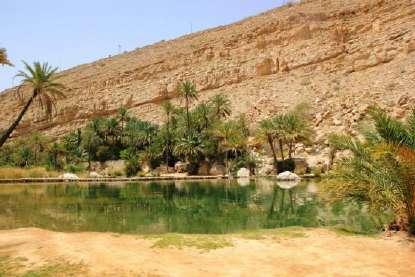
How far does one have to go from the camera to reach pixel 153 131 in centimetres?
5953

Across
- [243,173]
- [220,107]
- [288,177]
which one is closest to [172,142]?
[220,107]

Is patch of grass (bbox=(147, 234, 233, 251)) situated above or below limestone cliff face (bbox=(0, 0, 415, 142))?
below

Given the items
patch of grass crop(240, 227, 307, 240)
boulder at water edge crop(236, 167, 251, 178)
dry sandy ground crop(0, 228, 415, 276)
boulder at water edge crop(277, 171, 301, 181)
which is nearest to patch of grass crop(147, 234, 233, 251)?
dry sandy ground crop(0, 228, 415, 276)

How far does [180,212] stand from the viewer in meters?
21.3

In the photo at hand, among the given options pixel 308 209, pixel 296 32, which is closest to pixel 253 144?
pixel 296 32

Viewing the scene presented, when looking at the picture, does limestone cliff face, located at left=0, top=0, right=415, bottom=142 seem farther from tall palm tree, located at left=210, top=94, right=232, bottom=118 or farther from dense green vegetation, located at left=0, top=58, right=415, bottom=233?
dense green vegetation, located at left=0, top=58, right=415, bottom=233

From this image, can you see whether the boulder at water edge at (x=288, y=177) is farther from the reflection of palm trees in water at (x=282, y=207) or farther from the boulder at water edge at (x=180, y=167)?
the boulder at water edge at (x=180, y=167)

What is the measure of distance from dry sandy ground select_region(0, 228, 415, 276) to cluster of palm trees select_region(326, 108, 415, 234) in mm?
1144

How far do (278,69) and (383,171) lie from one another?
178ft

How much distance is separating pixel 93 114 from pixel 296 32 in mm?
32109

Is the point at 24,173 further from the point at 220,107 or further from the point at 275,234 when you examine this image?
the point at 275,234

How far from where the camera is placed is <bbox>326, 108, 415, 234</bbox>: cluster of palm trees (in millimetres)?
12102

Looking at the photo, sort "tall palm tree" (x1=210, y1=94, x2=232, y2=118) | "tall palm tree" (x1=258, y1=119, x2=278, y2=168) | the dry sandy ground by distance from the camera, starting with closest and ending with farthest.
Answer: the dry sandy ground, "tall palm tree" (x1=258, y1=119, x2=278, y2=168), "tall palm tree" (x1=210, y1=94, x2=232, y2=118)

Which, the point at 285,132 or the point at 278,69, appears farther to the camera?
the point at 278,69
